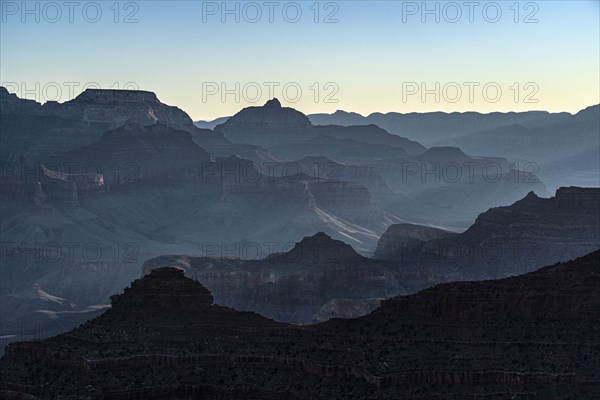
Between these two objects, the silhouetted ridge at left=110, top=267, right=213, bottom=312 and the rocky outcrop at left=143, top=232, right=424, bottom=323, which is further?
the rocky outcrop at left=143, top=232, right=424, bottom=323

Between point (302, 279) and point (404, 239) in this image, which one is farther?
point (404, 239)

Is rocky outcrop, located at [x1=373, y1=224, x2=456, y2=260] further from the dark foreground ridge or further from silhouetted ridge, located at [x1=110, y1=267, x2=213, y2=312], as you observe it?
the dark foreground ridge

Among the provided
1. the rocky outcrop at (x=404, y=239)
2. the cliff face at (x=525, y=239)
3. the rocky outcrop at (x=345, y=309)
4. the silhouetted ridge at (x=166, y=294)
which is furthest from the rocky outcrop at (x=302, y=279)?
the silhouetted ridge at (x=166, y=294)

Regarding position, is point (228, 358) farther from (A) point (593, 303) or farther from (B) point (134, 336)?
(A) point (593, 303)

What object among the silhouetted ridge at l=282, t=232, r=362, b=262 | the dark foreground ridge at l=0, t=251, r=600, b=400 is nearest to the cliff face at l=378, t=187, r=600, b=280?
the silhouetted ridge at l=282, t=232, r=362, b=262

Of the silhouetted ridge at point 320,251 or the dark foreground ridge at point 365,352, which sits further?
the silhouetted ridge at point 320,251

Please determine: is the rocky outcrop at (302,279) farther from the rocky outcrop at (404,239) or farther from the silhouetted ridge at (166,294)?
the silhouetted ridge at (166,294)

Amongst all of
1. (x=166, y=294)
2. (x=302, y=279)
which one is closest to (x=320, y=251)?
(x=302, y=279)

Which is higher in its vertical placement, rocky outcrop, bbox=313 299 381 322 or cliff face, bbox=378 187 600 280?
cliff face, bbox=378 187 600 280

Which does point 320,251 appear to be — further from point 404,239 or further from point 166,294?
point 166,294
